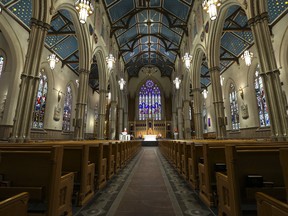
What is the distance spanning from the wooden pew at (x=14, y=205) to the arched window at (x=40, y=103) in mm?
14150

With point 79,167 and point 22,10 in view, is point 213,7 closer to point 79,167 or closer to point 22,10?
point 79,167

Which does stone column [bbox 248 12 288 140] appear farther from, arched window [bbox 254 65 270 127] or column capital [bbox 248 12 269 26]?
arched window [bbox 254 65 270 127]

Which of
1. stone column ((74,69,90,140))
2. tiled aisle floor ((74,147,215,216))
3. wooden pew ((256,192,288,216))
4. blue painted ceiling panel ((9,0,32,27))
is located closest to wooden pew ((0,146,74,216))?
tiled aisle floor ((74,147,215,216))

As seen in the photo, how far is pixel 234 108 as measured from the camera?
16766 millimetres

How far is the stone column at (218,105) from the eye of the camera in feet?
31.2

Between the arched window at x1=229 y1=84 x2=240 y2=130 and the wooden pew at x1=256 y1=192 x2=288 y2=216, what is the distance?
16.9 metres

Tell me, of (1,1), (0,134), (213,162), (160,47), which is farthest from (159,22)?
(213,162)

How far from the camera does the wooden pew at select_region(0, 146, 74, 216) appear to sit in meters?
1.76

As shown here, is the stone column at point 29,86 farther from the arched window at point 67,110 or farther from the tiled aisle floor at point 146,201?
the arched window at point 67,110

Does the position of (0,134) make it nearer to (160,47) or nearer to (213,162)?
(213,162)

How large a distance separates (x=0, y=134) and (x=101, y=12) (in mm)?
12010

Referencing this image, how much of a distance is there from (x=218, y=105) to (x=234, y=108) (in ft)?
27.1

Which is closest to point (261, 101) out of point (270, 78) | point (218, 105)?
point (218, 105)

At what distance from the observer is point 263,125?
12578mm
